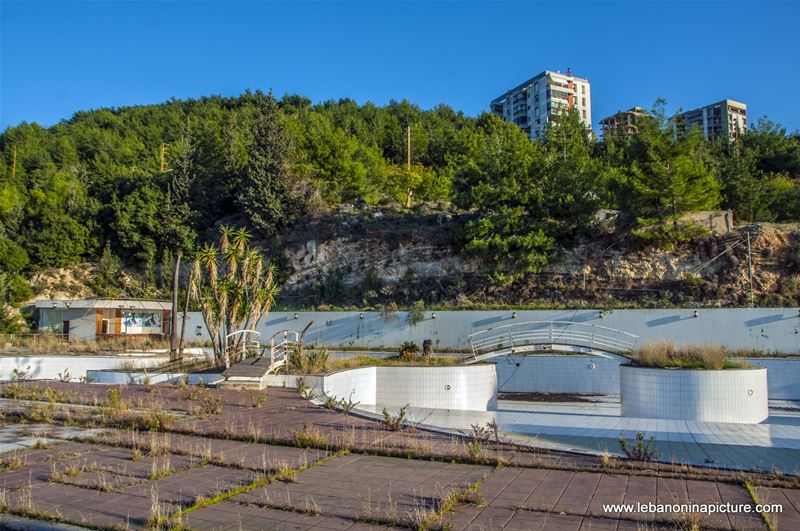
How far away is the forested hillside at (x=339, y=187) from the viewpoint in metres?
30.3

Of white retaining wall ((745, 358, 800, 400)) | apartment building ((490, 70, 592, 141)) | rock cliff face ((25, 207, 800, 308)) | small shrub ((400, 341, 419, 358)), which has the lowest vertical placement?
white retaining wall ((745, 358, 800, 400))

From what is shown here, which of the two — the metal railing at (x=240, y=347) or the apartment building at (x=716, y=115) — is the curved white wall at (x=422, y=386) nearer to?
the metal railing at (x=240, y=347)

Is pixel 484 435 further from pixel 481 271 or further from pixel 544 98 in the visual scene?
pixel 544 98

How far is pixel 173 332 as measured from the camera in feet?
65.8

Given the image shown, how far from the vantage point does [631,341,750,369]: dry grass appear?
40.1 ft

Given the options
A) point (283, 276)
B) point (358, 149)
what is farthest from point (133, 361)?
point (358, 149)

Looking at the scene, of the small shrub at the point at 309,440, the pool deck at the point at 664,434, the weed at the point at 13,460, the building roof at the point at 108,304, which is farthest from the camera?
the building roof at the point at 108,304

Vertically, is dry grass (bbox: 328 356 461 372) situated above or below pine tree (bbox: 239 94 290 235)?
below

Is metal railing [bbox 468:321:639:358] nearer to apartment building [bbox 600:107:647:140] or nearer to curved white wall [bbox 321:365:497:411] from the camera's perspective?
curved white wall [bbox 321:365:497:411]

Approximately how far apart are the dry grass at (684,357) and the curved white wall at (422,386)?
367 centimetres

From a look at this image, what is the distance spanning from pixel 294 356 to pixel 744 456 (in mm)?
10024

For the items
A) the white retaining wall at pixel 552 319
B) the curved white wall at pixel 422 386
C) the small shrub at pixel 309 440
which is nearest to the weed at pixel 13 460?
the small shrub at pixel 309 440

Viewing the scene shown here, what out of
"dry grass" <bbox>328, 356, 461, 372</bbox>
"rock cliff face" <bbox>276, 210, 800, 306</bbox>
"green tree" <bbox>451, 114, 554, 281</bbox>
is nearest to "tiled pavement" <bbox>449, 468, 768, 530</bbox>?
"dry grass" <bbox>328, 356, 461, 372</bbox>

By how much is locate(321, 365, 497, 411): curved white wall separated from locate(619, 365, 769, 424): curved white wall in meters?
3.59
